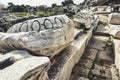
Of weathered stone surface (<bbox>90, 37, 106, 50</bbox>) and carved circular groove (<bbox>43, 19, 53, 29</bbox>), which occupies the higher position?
carved circular groove (<bbox>43, 19, 53, 29</bbox>)

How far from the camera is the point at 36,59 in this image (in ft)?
8.53

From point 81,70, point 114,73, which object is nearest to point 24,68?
point 81,70

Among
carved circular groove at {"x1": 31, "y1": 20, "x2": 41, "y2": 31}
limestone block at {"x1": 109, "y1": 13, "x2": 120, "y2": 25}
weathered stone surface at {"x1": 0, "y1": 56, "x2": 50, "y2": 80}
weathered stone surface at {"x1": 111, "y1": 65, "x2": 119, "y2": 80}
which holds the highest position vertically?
carved circular groove at {"x1": 31, "y1": 20, "x2": 41, "y2": 31}

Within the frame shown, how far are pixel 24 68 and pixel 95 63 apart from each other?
267cm

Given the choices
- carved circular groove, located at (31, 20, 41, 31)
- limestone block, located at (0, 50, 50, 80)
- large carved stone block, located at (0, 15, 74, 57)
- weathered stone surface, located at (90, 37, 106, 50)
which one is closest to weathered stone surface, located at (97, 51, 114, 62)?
weathered stone surface, located at (90, 37, 106, 50)

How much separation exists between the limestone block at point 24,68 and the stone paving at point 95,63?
1.39 meters

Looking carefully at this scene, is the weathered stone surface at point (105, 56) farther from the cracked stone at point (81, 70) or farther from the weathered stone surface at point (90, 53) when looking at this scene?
the cracked stone at point (81, 70)

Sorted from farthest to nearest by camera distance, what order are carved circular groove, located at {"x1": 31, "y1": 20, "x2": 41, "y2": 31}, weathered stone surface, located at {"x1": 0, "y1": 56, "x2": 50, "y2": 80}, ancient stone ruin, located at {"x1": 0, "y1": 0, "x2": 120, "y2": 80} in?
1. carved circular groove, located at {"x1": 31, "y1": 20, "x2": 41, "y2": 31}
2. ancient stone ruin, located at {"x1": 0, "y1": 0, "x2": 120, "y2": 80}
3. weathered stone surface, located at {"x1": 0, "y1": 56, "x2": 50, "y2": 80}

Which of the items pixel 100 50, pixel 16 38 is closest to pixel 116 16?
pixel 100 50

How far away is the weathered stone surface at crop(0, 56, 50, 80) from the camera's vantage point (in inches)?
85.0

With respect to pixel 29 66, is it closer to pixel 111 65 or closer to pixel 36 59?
pixel 36 59

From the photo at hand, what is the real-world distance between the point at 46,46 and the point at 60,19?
2.78ft

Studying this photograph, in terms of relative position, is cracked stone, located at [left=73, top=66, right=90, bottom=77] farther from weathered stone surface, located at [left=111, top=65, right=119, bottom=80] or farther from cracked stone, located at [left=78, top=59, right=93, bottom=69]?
weathered stone surface, located at [left=111, top=65, right=119, bottom=80]

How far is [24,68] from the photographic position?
2.31m
